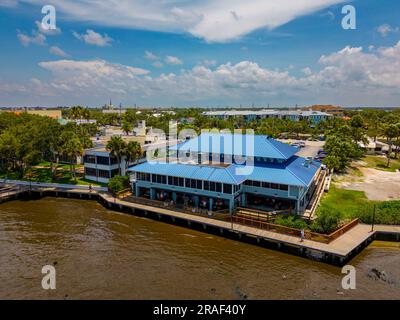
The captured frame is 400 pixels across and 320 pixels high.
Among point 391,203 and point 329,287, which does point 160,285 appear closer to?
point 329,287

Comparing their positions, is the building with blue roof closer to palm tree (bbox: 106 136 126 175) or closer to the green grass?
the green grass

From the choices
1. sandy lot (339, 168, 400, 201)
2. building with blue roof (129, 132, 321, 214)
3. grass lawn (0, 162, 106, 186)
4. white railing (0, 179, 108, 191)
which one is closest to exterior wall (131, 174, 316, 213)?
building with blue roof (129, 132, 321, 214)

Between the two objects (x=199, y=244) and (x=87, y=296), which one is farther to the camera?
(x=199, y=244)

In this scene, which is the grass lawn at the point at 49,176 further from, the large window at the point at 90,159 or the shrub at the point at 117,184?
the shrub at the point at 117,184

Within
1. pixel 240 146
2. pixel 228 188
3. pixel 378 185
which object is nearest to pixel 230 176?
pixel 228 188

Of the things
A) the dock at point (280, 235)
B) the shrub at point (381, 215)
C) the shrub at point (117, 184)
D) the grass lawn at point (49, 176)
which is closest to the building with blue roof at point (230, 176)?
the shrub at point (117, 184)
